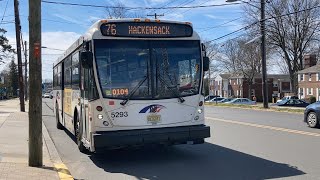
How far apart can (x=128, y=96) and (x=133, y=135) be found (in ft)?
2.71

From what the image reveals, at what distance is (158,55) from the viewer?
33.0 ft

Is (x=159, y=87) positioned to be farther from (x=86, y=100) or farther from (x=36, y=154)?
(x=36, y=154)

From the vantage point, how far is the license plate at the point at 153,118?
Answer: 987 centimetres

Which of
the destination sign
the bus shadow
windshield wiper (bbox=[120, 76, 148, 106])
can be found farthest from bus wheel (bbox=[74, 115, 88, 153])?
the destination sign

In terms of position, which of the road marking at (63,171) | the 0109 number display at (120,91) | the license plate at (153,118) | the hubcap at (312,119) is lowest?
the road marking at (63,171)

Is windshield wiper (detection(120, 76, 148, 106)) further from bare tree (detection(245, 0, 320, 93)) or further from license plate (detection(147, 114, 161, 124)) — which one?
bare tree (detection(245, 0, 320, 93))

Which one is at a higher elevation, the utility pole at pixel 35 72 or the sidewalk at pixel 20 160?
the utility pole at pixel 35 72

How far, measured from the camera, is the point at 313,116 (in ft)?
56.5

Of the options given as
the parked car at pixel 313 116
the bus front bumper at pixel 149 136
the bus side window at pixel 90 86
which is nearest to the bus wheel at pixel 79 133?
the bus side window at pixel 90 86

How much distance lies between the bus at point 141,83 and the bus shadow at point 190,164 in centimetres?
52

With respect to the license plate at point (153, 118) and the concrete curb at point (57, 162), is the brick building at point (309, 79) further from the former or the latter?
the license plate at point (153, 118)

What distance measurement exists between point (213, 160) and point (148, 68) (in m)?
2.50

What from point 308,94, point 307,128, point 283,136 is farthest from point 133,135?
point 308,94

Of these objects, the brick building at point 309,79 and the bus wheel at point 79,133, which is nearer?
the bus wheel at point 79,133
